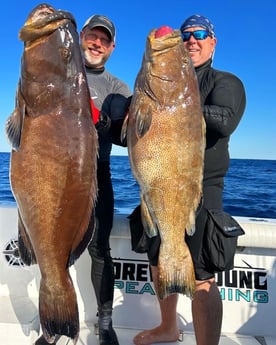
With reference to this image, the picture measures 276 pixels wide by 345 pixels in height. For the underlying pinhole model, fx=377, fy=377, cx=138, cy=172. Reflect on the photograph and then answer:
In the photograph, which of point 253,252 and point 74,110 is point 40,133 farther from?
point 253,252

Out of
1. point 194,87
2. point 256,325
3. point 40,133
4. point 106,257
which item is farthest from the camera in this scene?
point 256,325

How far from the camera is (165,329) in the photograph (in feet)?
11.1

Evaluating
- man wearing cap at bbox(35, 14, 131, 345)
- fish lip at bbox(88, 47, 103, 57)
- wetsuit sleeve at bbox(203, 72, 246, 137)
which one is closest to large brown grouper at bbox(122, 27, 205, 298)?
wetsuit sleeve at bbox(203, 72, 246, 137)

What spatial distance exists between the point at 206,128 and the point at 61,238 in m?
1.17

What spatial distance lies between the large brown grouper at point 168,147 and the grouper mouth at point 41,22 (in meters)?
0.59

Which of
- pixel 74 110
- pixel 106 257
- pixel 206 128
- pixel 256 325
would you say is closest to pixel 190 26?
pixel 206 128

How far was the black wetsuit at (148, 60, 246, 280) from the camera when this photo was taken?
259 cm

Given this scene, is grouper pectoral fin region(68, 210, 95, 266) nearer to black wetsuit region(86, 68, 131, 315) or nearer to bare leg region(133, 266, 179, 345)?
black wetsuit region(86, 68, 131, 315)

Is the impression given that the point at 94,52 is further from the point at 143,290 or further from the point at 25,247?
the point at 143,290

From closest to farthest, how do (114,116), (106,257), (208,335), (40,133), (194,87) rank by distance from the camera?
(40,133) < (194,87) < (208,335) < (114,116) < (106,257)

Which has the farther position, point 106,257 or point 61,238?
point 106,257

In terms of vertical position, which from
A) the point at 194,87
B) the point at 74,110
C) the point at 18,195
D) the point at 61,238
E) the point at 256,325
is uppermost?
the point at 194,87

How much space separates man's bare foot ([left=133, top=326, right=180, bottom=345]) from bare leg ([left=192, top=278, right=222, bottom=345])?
61cm

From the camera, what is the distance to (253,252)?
3.56 meters
